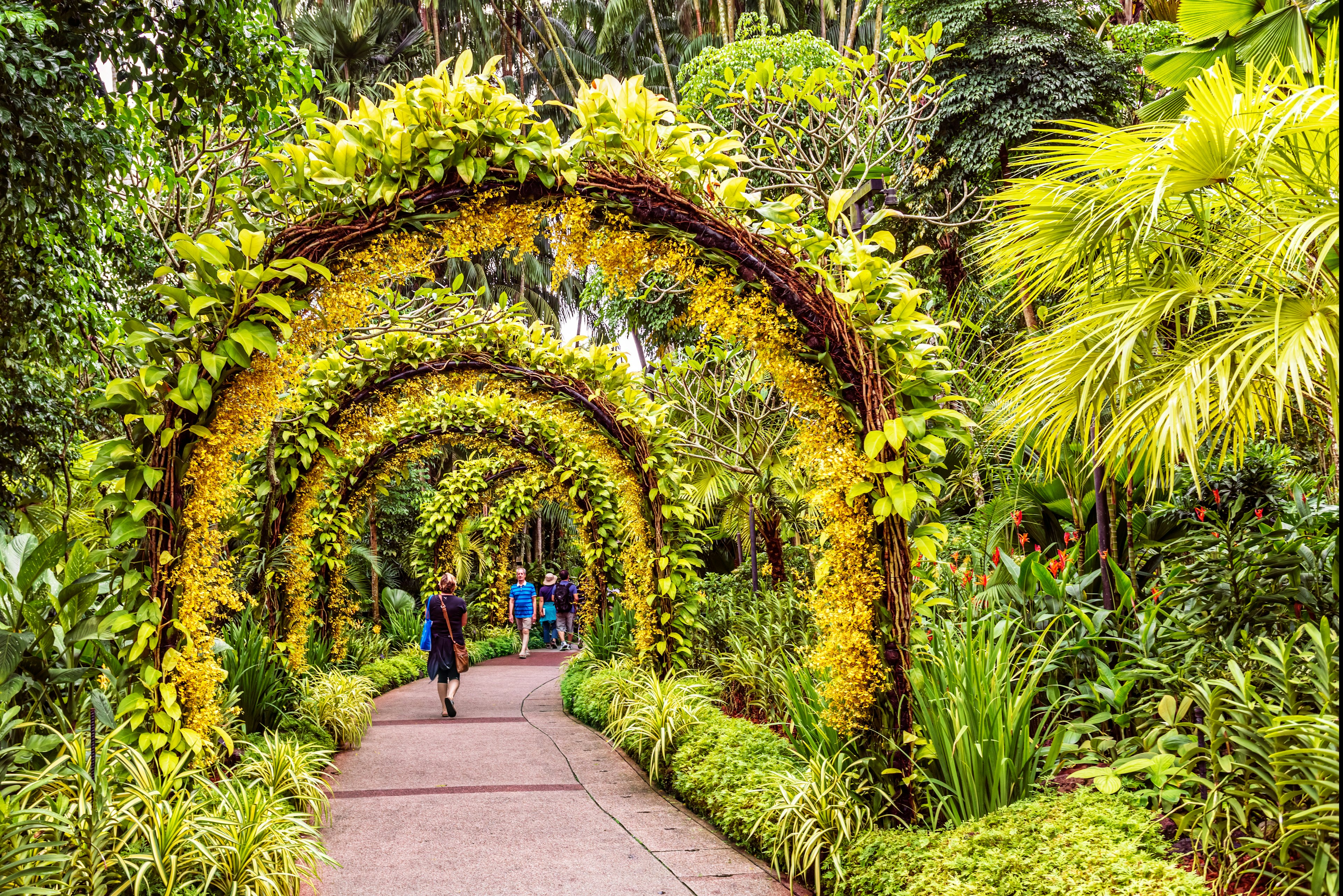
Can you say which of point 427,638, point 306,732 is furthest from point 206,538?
point 427,638

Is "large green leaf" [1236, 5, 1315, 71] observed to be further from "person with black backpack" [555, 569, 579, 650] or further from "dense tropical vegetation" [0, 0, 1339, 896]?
"person with black backpack" [555, 569, 579, 650]

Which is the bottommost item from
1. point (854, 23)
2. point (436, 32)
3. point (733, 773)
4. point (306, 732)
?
point (733, 773)

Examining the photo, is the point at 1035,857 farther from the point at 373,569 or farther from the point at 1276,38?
the point at 373,569

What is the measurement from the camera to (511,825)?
498cm

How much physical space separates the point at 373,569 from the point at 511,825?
9363 mm

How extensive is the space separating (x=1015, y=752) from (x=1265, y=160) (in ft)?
7.95

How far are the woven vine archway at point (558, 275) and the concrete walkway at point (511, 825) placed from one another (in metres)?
1.00

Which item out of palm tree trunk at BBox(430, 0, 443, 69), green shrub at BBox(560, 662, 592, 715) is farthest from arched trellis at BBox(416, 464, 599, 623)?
palm tree trunk at BBox(430, 0, 443, 69)

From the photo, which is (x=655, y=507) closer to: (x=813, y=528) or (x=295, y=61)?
(x=813, y=528)

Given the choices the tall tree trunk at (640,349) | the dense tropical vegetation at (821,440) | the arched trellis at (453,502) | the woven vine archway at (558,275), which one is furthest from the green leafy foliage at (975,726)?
the tall tree trunk at (640,349)

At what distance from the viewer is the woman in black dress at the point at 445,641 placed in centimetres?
852

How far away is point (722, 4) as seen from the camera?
1352 cm

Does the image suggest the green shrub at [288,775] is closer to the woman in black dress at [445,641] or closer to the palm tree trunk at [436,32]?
the woman in black dress at [445,641]

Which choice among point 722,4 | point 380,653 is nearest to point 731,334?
point 380,653
